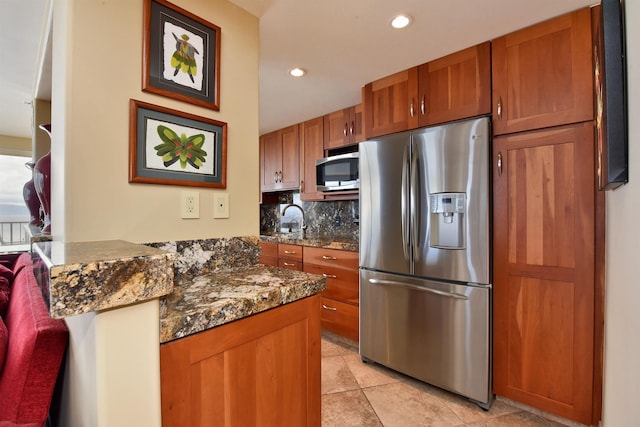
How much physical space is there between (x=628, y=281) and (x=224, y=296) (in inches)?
48.9

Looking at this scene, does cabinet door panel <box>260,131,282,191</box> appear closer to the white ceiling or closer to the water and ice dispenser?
the white ceiling

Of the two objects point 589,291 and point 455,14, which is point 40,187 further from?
point 589,291

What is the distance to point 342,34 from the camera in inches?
66.8

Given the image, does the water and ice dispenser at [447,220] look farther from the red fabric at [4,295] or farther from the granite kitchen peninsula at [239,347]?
the red fabric at [4,295]

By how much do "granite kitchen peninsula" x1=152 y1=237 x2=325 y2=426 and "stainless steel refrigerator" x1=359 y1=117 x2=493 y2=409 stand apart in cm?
108

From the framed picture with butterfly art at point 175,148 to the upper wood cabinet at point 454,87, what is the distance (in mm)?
1416

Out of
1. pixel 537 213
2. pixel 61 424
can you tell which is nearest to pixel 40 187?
pixel 61 424

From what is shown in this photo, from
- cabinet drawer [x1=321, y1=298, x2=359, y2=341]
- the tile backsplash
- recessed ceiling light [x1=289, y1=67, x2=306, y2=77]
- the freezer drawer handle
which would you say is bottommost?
cabinet drawer [x1=321, y1=298, x2=359, y2=341]

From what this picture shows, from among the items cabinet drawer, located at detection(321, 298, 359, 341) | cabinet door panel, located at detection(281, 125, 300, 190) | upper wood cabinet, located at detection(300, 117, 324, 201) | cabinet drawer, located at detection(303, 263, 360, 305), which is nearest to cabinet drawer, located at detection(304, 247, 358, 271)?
cabinet drawer, located at detection(303, 263, 360, 305)

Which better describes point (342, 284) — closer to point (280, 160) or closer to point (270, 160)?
point (280, 160)

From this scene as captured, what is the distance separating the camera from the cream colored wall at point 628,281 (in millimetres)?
726

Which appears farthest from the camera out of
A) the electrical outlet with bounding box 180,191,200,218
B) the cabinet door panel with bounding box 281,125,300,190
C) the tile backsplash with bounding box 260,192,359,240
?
the cabinet door panel with bounding box 281,125,300,190

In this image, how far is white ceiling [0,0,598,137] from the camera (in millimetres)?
1459

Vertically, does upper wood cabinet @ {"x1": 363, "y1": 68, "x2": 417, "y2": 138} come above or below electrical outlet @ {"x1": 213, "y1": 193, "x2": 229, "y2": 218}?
above
